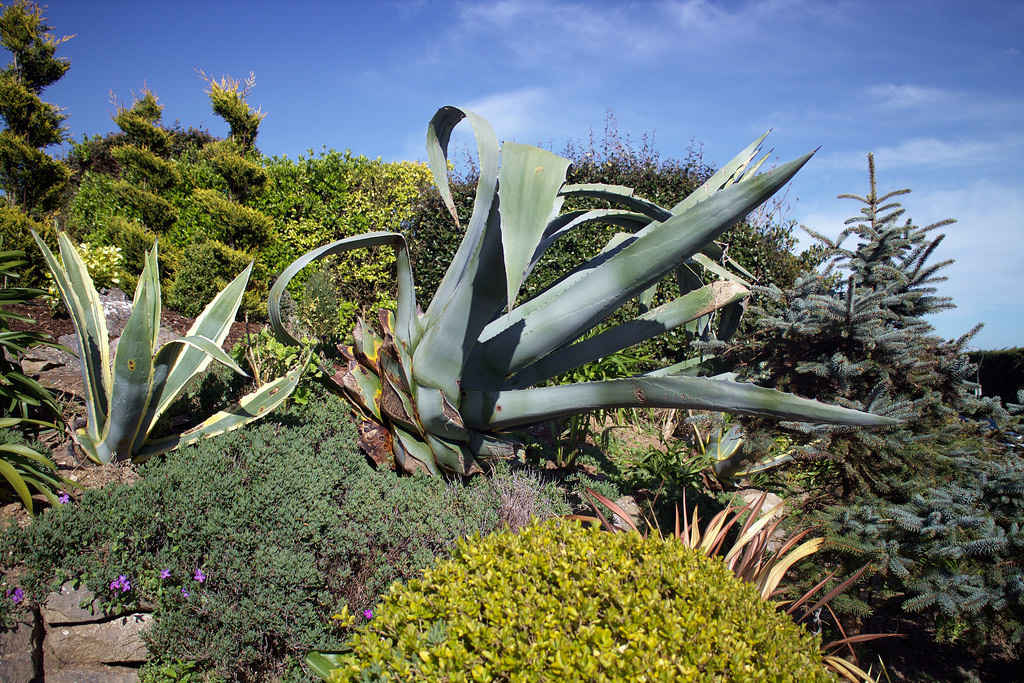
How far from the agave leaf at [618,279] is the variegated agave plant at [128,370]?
1218 mm

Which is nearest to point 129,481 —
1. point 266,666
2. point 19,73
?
point 266,666

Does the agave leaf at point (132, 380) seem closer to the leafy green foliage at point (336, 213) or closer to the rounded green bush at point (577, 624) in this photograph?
the rounded green bush at point (577, 624)

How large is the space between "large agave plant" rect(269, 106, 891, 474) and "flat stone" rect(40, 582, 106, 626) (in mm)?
1253

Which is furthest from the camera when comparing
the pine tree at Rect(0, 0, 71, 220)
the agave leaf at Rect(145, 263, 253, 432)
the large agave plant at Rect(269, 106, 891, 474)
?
the pine tree at Rect(0, 0, 71, 220)

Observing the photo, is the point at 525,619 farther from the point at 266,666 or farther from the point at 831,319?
the point at 831,319

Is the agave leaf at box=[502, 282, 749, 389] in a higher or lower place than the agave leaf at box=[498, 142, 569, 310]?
lower

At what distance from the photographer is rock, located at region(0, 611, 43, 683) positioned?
2.00 metres

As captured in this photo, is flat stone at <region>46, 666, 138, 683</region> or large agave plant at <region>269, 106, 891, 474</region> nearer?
large agave plant at <region>269, 106, 891, 474</region>

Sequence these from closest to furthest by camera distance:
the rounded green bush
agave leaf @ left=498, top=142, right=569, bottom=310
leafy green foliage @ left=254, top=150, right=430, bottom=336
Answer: the rounded green bush, agave leaf @ left=498, top=142, right=569, bottom=310, leafy green foliage @ left=254, top=150, right=430, bottom=336

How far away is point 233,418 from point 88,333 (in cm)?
78

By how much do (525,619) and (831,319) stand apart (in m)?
1.96

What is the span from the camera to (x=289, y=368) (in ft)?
15.2

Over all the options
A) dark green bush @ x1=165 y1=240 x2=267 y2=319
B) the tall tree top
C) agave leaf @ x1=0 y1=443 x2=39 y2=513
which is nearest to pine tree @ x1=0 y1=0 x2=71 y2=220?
the tall tree top

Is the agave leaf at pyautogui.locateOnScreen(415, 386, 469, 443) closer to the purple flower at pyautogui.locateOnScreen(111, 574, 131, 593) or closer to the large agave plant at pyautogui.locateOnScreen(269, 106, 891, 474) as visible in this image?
the large agave plant at pyautogui.locateOnScreen(269, 106, 891, 474)
